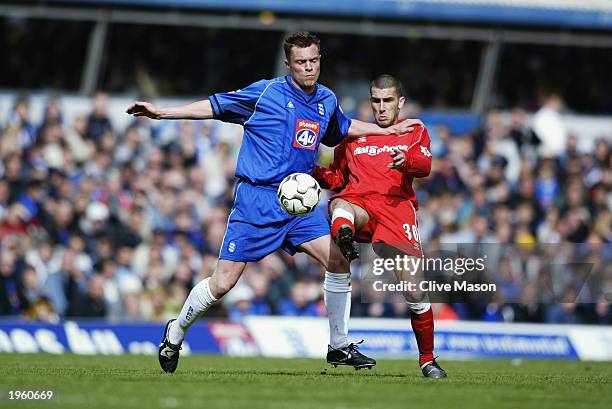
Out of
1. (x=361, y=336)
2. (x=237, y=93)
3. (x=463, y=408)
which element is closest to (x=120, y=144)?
(x=361, y=336)

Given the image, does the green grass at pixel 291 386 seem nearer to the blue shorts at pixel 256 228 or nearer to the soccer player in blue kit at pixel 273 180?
the soccer player in blue kit at pixel 273 180

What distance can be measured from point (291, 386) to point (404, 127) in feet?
8.84

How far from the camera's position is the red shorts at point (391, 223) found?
1055 centimetres

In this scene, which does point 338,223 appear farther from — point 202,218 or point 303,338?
point 202,218

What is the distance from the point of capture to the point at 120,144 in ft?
66.8

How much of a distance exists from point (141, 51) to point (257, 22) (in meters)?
2.38

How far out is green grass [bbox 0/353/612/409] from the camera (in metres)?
8.07

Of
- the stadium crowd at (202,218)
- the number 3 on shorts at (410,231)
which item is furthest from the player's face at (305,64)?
the stadium crowd at (202,218)

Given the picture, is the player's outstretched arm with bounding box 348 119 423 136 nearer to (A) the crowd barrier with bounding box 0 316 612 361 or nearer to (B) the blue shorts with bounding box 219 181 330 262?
(B) the blue shorts with bounding box 219 181 330 262

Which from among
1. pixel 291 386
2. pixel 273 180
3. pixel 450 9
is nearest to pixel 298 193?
pixel 273 180

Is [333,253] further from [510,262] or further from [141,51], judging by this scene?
[141,51]

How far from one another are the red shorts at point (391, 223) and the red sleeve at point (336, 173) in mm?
316

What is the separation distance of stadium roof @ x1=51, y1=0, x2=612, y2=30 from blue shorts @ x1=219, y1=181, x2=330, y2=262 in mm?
13133

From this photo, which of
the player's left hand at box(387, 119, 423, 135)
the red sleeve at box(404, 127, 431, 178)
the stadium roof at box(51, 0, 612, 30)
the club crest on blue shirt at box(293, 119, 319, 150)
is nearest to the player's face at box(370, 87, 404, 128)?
the player's left hand at box(387, 119, 423, 135)
